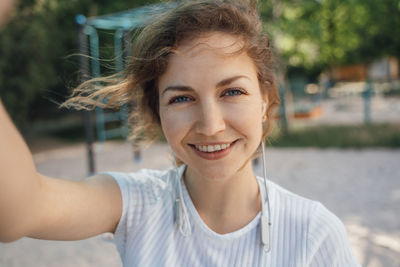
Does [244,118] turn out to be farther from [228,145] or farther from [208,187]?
[208,187]

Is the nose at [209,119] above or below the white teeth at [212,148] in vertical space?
above

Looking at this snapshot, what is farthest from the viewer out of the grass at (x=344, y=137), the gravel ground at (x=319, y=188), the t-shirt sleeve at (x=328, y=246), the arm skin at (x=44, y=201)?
the grass at (x=344, y=137)

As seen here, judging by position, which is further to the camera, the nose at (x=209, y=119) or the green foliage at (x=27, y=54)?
the green foliage at (x=27, y=54)

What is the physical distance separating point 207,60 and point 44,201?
62 centimetres

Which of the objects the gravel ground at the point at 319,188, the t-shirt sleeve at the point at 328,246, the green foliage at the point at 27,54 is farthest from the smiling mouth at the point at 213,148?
the green foliage at the point at 27,54

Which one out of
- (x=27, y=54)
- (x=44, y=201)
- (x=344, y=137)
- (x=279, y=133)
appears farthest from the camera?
(x=279, y=133)

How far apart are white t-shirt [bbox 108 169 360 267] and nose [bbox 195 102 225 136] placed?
31cm

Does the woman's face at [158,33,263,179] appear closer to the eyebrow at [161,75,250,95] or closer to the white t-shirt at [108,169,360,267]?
the eyebrow at [161,75,250,95]

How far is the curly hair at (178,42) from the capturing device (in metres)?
1.16

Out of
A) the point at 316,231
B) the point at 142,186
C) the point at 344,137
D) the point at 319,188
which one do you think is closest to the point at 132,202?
the point at 142,186

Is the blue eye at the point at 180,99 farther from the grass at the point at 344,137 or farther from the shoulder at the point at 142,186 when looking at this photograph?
the grass at the point at 344,137

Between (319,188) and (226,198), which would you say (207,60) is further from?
(319,188)

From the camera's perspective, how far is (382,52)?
1978 cm

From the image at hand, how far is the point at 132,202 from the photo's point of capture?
1.22 m
